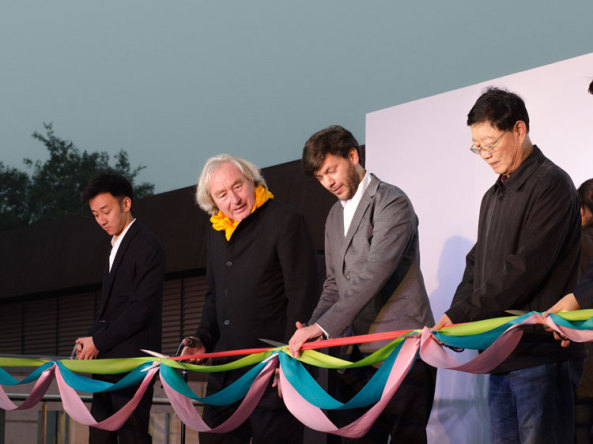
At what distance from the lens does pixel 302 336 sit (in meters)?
3.17

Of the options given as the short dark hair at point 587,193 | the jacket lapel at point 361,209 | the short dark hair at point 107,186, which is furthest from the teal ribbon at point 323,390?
the short dark hair at point 587,193

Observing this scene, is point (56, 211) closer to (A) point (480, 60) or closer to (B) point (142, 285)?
(B) point (142, 285)

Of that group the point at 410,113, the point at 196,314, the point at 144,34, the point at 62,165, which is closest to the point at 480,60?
the point at 144,34

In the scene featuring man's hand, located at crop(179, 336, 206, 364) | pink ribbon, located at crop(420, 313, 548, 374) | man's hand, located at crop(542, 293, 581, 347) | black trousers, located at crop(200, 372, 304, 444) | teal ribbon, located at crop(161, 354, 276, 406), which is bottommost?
black trousers, located at crop(200, 372, 304, 444)

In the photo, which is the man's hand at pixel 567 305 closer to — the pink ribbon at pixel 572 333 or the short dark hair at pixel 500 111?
the pink ribbon at pixel 572 333

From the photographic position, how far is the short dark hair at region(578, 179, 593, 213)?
4352 millimetres

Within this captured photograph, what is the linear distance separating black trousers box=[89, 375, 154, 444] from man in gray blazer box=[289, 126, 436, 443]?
98cm

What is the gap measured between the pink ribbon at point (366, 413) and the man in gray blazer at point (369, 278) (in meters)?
0.14

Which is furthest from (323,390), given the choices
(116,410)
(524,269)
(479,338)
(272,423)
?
(116,410)

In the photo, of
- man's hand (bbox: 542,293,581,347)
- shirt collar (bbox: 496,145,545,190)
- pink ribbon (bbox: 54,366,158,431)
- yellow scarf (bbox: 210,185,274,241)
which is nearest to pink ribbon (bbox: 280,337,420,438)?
man's hand (bbox: 542,293,581,347)

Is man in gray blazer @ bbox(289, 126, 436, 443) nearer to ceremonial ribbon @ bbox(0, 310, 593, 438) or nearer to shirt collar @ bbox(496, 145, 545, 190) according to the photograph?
ceremonial ribbon @ bbox(0, 310, 593, 438)

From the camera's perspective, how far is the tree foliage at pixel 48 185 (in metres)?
31.3

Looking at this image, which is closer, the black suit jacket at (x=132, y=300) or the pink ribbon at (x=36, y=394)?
the black suit jacket at (x=132, y=300)

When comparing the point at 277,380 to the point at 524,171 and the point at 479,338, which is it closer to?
the point at 479,338
